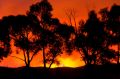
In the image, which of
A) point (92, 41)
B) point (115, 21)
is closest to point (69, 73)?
point (92, 41)

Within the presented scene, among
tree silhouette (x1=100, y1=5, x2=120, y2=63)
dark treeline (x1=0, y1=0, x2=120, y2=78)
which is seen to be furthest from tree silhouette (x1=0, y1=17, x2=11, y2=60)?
tree silhouette (x1=100, y1=5, x2=120, y2=63)

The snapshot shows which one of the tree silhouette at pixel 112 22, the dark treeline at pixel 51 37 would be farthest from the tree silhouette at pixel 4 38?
the tree silhouette at pixel 112 22

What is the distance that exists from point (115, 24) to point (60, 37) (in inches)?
632

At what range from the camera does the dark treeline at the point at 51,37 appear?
322 feet

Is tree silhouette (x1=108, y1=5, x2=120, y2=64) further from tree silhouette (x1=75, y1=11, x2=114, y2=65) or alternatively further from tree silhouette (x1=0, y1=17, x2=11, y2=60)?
tree silhouette (x1=0, y1=17, x2=11, y2=60)

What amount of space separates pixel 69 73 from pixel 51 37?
13242 millimetres

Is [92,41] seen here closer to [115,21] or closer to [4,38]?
[115,21]

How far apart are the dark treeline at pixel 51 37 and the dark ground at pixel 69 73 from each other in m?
2.88

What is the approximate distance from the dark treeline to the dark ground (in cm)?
288

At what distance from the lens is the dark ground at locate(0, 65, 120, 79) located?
99.4 meters

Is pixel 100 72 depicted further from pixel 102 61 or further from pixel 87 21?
pixel 87 21

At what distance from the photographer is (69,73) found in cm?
10612

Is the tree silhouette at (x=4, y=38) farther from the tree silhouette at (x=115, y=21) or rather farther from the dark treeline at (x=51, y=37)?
the tree silhouette at (x=115, y=21)

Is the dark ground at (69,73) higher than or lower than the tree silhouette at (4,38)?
lower
